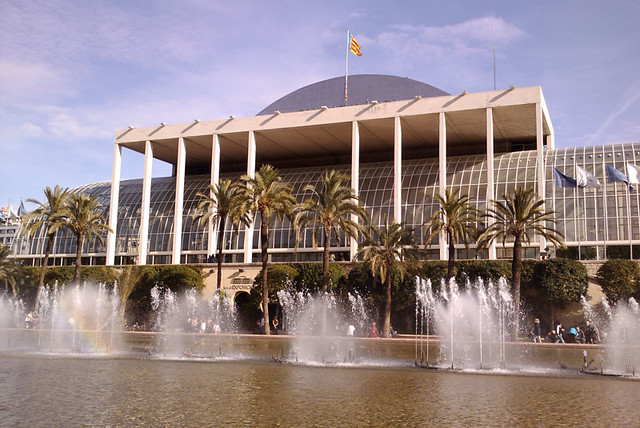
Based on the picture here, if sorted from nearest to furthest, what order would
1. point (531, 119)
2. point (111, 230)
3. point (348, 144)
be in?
point (531, 119), point (111, 230), point (348, 144)

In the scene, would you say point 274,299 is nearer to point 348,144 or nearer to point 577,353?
point 348,144

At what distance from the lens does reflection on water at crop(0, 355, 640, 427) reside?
13883 millimetres

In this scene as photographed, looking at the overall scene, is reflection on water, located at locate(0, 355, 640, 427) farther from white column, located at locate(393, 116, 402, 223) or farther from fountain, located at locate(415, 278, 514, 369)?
white column, located at locate(393, 116, 402, 223)

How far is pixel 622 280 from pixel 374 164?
2955 centimetres

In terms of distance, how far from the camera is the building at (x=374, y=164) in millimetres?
54375

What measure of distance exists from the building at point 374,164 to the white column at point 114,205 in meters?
0.12

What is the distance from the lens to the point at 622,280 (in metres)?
45.7

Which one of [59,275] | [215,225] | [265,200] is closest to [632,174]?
[265,200]

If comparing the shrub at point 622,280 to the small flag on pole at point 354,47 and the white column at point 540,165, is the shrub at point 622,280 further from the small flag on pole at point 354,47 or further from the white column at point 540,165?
the small flag on pole at point 354,47

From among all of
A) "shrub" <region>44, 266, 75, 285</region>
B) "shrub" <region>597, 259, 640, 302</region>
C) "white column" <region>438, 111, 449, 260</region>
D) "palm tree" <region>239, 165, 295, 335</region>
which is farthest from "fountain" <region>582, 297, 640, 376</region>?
"shrub" <region>44, 266, 75, 285</region>

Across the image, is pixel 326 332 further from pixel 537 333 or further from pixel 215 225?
pixel 215 225

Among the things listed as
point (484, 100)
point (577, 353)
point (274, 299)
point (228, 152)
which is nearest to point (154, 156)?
point (228, 152)

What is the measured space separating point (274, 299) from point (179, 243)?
14.7m

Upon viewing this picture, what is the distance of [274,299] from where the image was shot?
5419cm
